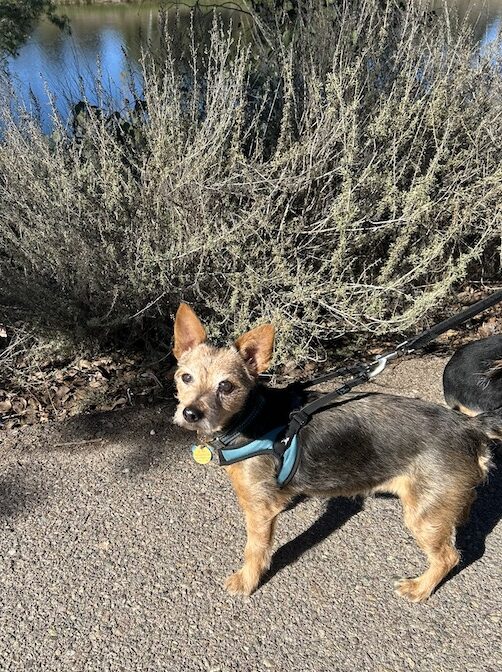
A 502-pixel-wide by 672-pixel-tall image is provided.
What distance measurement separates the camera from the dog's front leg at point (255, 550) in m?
2.69

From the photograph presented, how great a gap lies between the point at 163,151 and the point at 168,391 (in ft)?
5.65

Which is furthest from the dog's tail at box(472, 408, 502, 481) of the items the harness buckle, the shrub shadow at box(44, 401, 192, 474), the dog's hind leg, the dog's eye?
the shrub shadow at box(44, 401, 192, 474)

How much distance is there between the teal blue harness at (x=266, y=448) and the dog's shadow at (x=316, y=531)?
0.51 m

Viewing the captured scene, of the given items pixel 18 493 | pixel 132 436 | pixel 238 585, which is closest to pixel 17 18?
pixel 132 436

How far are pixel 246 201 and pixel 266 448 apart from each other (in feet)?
7.29

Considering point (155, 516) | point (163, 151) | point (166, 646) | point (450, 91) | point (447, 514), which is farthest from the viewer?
point (450, 91)

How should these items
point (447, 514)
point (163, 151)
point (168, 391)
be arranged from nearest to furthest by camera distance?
point (447, 514)
point (163, 151)
point (168, 391)

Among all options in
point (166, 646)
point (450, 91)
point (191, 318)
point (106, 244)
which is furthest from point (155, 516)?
point (450, 91)

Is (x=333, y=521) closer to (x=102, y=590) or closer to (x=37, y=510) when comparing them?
(x=102, y=590)

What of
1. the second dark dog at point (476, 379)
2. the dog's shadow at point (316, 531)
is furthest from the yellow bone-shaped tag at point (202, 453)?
the second dark dog at point (476, 379)

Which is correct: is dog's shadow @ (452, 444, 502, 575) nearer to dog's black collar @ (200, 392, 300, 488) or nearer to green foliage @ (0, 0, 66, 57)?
dog's black collar @ (200, 392, 300, 488)

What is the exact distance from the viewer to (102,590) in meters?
2.71

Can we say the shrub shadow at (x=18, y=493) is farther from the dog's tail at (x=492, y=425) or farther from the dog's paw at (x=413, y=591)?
the dog's tail at (x=492, y=425)

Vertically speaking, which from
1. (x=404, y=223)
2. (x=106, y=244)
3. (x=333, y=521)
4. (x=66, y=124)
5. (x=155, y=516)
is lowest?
(x=333, y=521)
